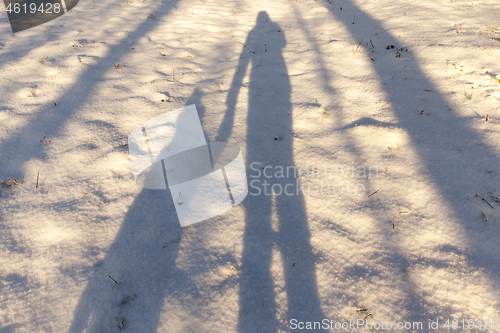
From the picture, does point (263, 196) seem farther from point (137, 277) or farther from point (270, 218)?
point (137, 277)

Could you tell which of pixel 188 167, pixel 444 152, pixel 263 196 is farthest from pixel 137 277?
pixel 444 152

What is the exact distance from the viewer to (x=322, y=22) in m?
5.45

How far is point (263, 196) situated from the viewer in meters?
2.44

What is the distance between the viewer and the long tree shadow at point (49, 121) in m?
2.64

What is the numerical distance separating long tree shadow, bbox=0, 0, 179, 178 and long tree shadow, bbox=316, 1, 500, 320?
12.6ft

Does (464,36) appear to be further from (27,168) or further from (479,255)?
(27,168)

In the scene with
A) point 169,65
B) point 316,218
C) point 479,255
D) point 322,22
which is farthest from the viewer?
point 322,22

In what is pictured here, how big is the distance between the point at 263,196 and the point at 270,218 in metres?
0.27

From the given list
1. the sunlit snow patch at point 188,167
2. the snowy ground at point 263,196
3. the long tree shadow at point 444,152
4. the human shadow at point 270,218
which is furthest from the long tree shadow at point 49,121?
the long tree shadow at point 444,152

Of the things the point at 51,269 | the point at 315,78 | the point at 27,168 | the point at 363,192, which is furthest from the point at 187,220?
the point at 315,78

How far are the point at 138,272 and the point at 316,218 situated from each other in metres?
1.57

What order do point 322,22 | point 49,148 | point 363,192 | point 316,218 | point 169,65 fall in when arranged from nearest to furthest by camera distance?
point 316,218 → point 363,192 → point 49,148 → point 169,65 → point 322,22

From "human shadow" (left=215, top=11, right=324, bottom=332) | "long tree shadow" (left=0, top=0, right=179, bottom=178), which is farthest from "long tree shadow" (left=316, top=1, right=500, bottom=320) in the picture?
"long tree shadow" (left=0, top=0, right=179, bottom=178)

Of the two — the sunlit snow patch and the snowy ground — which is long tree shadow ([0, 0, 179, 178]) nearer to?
the snowy ground
